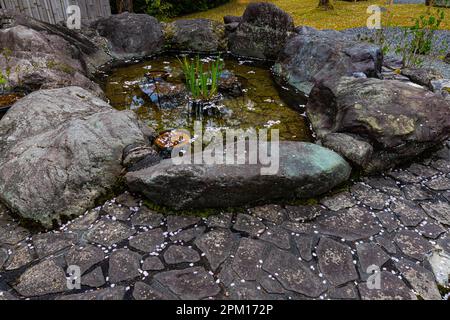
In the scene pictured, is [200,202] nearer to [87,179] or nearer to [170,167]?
[170,167]

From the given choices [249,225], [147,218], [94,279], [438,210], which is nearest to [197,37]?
[147,218]

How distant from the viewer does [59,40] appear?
612cm

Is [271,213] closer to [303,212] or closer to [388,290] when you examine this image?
[303,212]

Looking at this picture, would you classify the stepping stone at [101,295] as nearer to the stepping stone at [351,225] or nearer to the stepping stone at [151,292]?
the stepping stone at [151,292]

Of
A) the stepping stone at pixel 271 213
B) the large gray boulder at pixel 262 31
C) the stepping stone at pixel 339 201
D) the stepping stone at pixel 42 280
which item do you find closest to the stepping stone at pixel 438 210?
the stepping stone at pixel 339 201

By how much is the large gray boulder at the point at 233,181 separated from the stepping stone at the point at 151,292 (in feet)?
2.83

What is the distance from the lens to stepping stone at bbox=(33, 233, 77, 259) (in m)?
2.70

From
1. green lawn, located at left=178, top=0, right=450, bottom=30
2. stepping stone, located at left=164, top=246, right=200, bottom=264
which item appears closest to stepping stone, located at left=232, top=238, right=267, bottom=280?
stepping stone, located at left=164, top=246, right=200, bottom=264

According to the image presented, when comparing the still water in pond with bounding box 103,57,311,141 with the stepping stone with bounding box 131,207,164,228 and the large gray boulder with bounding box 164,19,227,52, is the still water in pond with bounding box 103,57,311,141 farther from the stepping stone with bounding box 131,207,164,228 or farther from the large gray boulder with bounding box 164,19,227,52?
the stepping stone with bounding box 131,207,164,228

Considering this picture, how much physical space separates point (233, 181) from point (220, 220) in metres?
0.40

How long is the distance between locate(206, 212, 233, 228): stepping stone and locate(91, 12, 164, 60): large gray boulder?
587 cm

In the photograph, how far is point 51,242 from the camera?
278 centimetres

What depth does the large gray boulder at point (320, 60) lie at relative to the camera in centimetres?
528

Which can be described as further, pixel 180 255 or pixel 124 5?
pixel 124 5
